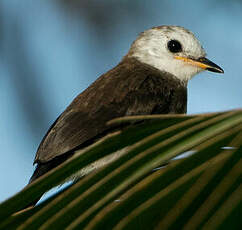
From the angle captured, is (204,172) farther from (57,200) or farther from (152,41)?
(152,41)

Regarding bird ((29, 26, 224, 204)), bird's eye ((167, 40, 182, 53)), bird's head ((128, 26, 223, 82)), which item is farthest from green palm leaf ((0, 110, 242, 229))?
bird's eye ((167, 40, 182, 53))

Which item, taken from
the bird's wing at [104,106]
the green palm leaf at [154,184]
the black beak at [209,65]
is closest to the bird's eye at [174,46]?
the black beak at [209,65]

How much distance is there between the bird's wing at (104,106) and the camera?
9.14 feet

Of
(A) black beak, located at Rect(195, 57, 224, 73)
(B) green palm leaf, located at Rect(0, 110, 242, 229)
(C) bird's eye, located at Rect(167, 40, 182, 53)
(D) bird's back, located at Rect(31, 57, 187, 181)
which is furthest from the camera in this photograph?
(C) bird's eye, located at Rect(167, 40, 182, 53)

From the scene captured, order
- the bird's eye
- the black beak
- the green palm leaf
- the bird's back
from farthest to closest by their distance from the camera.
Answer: the bird's eye, the black beak, the bird's back, the green palm leaf

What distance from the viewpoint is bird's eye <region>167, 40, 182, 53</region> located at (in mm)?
4198

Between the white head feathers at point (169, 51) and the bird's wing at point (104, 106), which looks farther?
the white head feathers at point (169, 51)

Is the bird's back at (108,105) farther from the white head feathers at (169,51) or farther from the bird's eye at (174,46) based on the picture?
the bird's eye at (174,46)

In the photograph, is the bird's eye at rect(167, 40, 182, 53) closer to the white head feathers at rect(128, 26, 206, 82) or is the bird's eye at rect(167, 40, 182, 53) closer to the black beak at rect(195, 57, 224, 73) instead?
the white head feathers at rect(128, 26, 206, 82)

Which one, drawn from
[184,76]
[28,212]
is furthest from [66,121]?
[28,212]

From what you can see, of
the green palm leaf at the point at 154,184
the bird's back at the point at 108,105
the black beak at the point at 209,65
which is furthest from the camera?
the black beak at the point at 209,65

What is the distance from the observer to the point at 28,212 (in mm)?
1117

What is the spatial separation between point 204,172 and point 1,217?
456 mm

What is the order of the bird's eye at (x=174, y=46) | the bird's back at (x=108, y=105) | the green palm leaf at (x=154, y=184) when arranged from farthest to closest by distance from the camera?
the bird's eye at (x=174, y=46)
the bird's back at (x=108, y=105)
the green palm leaf at (x=154, y=184)
